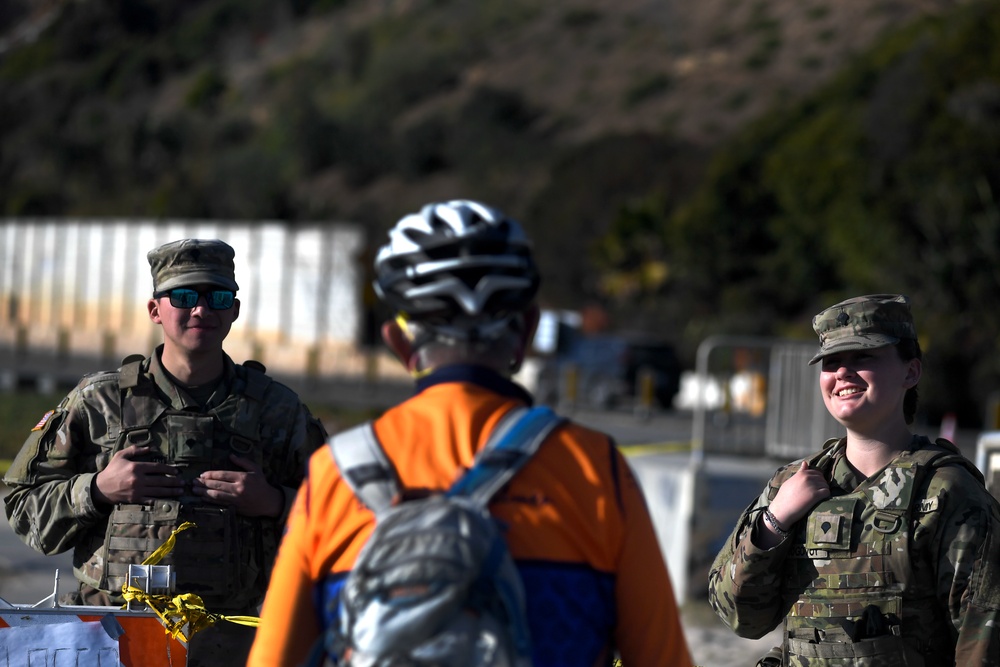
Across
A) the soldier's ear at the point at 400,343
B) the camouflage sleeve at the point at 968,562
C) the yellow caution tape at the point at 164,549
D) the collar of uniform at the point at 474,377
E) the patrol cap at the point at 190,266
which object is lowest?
the yellow caution tape at the point at 164,549

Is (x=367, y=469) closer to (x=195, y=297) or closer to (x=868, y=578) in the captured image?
(x=868, y=578)

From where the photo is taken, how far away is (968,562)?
11.6 feet

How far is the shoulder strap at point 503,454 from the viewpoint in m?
2.52

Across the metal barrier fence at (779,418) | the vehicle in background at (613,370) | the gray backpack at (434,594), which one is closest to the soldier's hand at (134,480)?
the gray backpack at (434,594)

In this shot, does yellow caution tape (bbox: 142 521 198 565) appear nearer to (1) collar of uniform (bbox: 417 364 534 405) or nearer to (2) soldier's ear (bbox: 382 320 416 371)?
(2) soldier's ear (bbox: 382 320 416 371)

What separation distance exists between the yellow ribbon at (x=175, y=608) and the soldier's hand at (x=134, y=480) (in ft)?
0.45

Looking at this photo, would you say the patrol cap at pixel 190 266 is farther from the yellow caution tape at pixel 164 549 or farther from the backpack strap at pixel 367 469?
the backpack strap at pixel 367 469

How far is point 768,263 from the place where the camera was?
147 feet

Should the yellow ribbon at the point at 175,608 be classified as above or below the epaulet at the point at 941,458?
below

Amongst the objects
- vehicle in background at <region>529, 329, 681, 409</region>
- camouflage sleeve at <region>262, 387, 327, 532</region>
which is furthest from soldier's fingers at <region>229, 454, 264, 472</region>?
vehicle in background at <region>529, 329, 681, 409</region>

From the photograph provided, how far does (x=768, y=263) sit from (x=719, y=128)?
25399 mm

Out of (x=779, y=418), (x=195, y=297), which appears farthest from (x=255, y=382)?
(x=779, y=418)

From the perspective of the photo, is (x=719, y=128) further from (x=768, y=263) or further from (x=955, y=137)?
(x=955, y=137)

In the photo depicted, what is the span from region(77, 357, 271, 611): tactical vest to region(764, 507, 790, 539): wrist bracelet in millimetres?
1587
